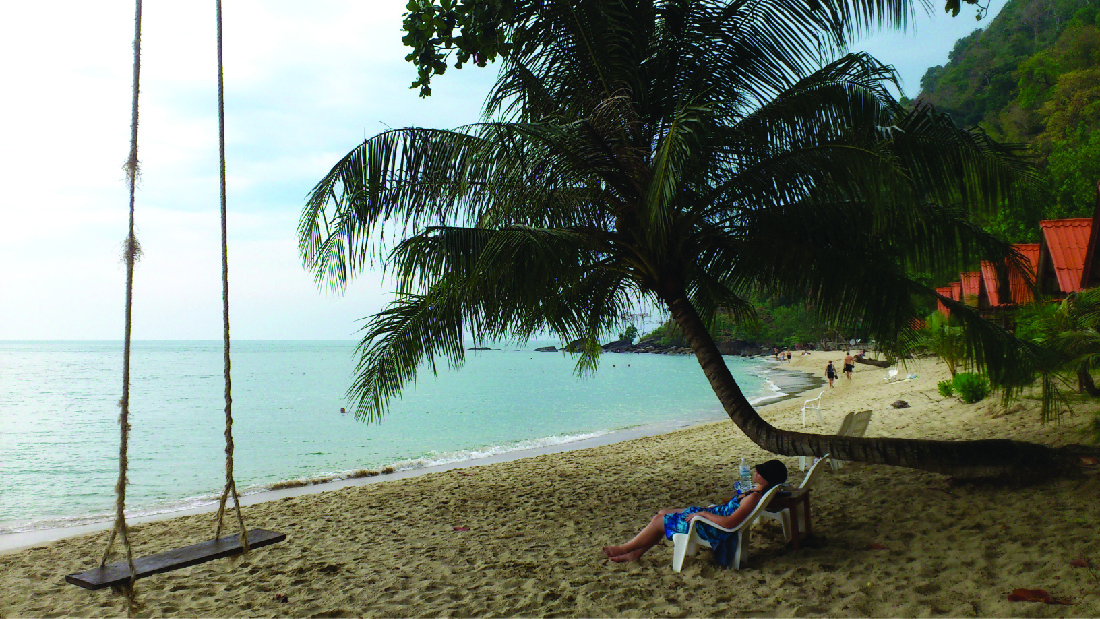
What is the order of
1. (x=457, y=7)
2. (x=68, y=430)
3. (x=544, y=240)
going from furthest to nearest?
(x=68, y=430), (x=544, y=240), (x=457, y=7)

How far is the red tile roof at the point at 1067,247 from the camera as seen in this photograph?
9.17 metres

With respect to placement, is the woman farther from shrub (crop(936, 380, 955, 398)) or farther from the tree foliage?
shrub (crop(936, 380, 955, 398))

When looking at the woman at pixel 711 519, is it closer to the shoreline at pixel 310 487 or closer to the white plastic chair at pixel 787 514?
the white plastic chair at pixel 787 514

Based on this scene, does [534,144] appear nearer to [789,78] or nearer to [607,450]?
[789,78]

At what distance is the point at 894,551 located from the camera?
4.57m

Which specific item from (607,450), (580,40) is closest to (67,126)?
(580,40)

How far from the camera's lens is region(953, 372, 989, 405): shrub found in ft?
36.0

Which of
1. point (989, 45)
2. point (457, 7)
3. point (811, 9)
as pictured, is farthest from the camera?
Answer: point (989, 45)

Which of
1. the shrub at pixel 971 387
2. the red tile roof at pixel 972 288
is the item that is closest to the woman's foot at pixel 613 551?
the shrub at pixel 971 387

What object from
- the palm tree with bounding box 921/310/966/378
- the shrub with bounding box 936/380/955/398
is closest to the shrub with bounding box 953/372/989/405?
the palm tree with bounding box 921/310/966/378

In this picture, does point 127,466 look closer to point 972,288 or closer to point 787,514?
point 787,514

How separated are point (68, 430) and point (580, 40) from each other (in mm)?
25655

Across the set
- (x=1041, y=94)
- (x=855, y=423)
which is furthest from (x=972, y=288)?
(x=1041, y=94)

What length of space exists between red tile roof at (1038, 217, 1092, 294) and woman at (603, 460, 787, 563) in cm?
712
